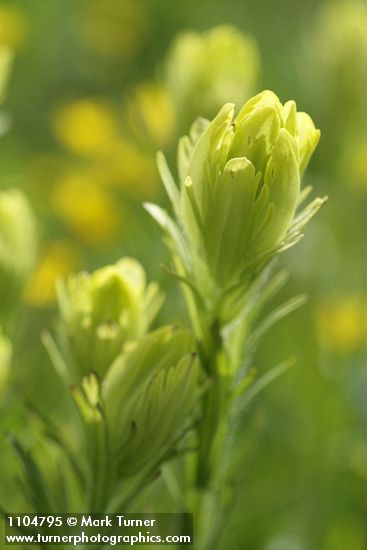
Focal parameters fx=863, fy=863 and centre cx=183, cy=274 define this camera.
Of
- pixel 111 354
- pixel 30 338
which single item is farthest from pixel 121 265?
pixel 30 338

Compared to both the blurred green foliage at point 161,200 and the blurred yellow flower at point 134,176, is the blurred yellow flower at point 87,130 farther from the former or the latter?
the blurred yellow flower at point 134,176

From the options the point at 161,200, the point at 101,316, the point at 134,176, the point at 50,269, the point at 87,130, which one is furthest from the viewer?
the point at 87,130

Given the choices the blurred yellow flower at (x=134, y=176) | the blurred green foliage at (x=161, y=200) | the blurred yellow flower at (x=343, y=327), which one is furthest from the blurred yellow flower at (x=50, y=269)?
the blurred yellow flower at (x=343, y=327)

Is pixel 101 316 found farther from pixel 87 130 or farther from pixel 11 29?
pixel 11 29

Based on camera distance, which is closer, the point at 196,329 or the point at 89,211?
the point at 196,329

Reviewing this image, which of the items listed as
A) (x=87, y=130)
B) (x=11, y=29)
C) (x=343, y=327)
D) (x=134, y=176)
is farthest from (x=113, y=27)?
(x=343, y=327)

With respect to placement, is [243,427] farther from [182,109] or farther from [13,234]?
[13,234]

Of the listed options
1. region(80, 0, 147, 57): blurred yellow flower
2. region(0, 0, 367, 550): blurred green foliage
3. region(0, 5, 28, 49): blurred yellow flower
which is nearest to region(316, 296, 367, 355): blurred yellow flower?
region(0, 0, 367, 550): blurred green foliage
